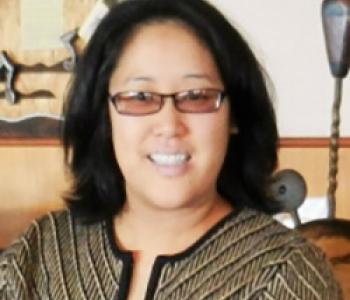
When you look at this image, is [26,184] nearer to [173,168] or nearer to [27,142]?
[27,142]

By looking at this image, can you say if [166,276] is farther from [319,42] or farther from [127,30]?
[319,42]

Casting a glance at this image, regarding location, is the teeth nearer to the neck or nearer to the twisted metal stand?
the neck

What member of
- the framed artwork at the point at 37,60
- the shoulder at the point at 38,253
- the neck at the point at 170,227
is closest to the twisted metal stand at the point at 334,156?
the neck at the point at 170,227

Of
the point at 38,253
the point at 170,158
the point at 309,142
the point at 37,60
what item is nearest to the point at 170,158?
the point at 170,158

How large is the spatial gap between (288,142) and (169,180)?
833mm

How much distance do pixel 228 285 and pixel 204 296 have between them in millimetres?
34

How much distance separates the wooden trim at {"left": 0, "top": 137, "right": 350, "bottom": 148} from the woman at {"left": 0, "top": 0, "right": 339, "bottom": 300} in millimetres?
625

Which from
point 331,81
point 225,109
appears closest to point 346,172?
point 331,81

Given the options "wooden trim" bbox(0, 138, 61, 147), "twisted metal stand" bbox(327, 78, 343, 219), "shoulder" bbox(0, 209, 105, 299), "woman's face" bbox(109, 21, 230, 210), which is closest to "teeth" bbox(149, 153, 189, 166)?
"woman's face" bbox(109, 21, 230, 210)

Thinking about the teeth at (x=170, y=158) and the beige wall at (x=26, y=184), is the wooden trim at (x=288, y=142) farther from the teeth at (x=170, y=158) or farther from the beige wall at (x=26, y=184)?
the teeth at (x=170, y=158)

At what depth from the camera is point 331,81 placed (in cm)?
189

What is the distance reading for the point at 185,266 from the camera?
116cm

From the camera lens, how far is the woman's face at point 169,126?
1118 mm

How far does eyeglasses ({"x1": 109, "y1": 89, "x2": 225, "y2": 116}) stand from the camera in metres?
1.12
